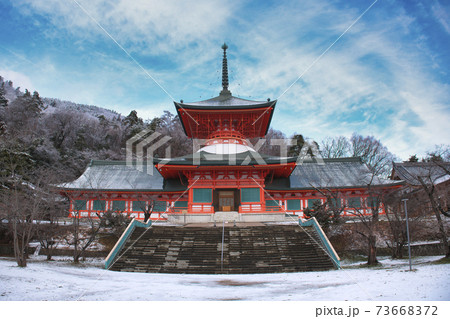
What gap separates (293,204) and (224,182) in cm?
627

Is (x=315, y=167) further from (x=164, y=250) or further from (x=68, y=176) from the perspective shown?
(x=68, y=176)

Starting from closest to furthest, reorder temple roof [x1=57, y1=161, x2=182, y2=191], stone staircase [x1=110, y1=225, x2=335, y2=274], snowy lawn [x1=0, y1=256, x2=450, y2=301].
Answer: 1. snowy lawn [x1=0, y1=256, x2=450, y2=301]
2. stone staircase [x1=110, y1=225, x2=335, y2=274]
3. temple roof [x1=57, y1=161, x2=182, y2=191]

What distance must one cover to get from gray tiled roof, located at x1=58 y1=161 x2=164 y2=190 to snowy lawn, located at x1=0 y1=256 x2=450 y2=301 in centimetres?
1459

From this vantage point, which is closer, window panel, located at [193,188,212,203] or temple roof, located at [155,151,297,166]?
temple roof, located at [155,151,297,166]

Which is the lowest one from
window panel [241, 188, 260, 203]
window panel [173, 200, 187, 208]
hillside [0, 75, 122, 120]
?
window panel [173, 200, 187, 208]

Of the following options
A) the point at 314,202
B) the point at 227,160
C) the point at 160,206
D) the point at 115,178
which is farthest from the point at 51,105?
the point at 314,202

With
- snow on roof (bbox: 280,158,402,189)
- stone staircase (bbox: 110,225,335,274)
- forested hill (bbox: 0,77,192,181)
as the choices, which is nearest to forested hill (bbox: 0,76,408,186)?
forested hill (bbox: 0,77,192,181)

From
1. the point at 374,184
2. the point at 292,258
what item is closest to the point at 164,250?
the point at 292,258

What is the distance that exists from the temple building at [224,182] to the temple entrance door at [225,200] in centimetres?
8

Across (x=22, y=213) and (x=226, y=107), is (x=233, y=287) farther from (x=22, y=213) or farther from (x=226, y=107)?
(x=226, y=107)

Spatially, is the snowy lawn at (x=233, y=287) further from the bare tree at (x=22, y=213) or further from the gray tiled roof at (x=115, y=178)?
the gray tiled roof at (x=115, y=178)

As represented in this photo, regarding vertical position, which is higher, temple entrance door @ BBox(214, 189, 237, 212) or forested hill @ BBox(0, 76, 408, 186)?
forested hill @ BBox(0, 76, 408, 186)

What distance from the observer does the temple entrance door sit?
2319cm

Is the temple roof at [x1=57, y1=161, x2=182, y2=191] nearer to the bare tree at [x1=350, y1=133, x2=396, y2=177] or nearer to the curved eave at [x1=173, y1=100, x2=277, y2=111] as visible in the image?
the curved eave at [x1=173, y1=100, x2=277, y2=111]
